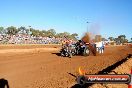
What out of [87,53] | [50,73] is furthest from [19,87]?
[87,53]

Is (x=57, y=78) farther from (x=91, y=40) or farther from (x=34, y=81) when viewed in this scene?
(x=91, y=40)

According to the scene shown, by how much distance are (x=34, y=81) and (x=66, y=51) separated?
511 inches

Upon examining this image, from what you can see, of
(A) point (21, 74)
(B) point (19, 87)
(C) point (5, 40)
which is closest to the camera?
(B) point (19, 87)

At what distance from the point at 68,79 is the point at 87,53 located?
46.1ft

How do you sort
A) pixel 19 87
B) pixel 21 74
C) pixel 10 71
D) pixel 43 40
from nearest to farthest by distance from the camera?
pixel 19 87
pixel 21 74
pixel 10 71
pixel 43 40

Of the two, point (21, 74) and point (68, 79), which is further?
point (21, 74)

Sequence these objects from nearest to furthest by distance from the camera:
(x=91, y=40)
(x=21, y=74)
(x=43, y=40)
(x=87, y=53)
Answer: (x=21, y=74) → (x=87, y=53) → (x=91, y=40) → (x=43, y=40)

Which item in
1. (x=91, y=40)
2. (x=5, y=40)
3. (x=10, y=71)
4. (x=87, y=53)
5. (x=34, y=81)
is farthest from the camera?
(x=5, y=40)

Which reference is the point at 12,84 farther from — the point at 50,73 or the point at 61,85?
the point at 50,73

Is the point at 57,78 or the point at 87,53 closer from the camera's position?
the point at 57,78

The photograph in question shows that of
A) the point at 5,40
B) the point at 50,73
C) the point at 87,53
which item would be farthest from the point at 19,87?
the point at 5,40

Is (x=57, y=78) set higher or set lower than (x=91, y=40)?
lower

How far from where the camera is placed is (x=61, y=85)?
37.7 feet

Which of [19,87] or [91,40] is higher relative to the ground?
[91,40]
